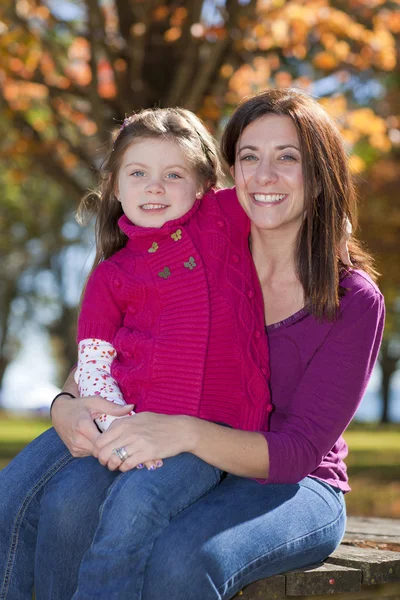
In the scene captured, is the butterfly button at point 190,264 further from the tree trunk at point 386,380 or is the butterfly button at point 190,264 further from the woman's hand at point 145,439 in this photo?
the tree trunk at point 386,380

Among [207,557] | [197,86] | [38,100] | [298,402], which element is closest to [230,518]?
[207,557]

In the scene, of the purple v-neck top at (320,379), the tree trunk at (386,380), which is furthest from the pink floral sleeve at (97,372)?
the tree trunk at (386,380)

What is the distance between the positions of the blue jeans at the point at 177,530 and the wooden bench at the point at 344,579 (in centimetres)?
5

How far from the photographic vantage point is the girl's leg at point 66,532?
2.67 metres

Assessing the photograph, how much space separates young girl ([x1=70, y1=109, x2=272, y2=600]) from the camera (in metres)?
2.65

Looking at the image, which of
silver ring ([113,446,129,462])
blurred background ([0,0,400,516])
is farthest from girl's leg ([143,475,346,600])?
blurred background ([0,0,400,516])

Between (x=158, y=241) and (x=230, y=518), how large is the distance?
3.39 ft

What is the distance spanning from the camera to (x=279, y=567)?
2.73 metres

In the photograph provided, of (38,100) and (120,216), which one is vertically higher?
(38,100)

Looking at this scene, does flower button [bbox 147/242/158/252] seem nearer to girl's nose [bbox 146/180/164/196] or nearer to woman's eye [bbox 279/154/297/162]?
girl's nose [bbox 146/180/164/196]

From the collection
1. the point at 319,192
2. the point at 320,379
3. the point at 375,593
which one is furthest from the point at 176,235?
the point at 375,593

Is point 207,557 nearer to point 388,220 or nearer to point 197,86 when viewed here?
point 197,86

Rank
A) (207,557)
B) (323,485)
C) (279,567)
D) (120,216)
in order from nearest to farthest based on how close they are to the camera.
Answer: (207,557), (279,567), (323,485), (120,216)

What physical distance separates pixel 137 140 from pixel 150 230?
36cm
